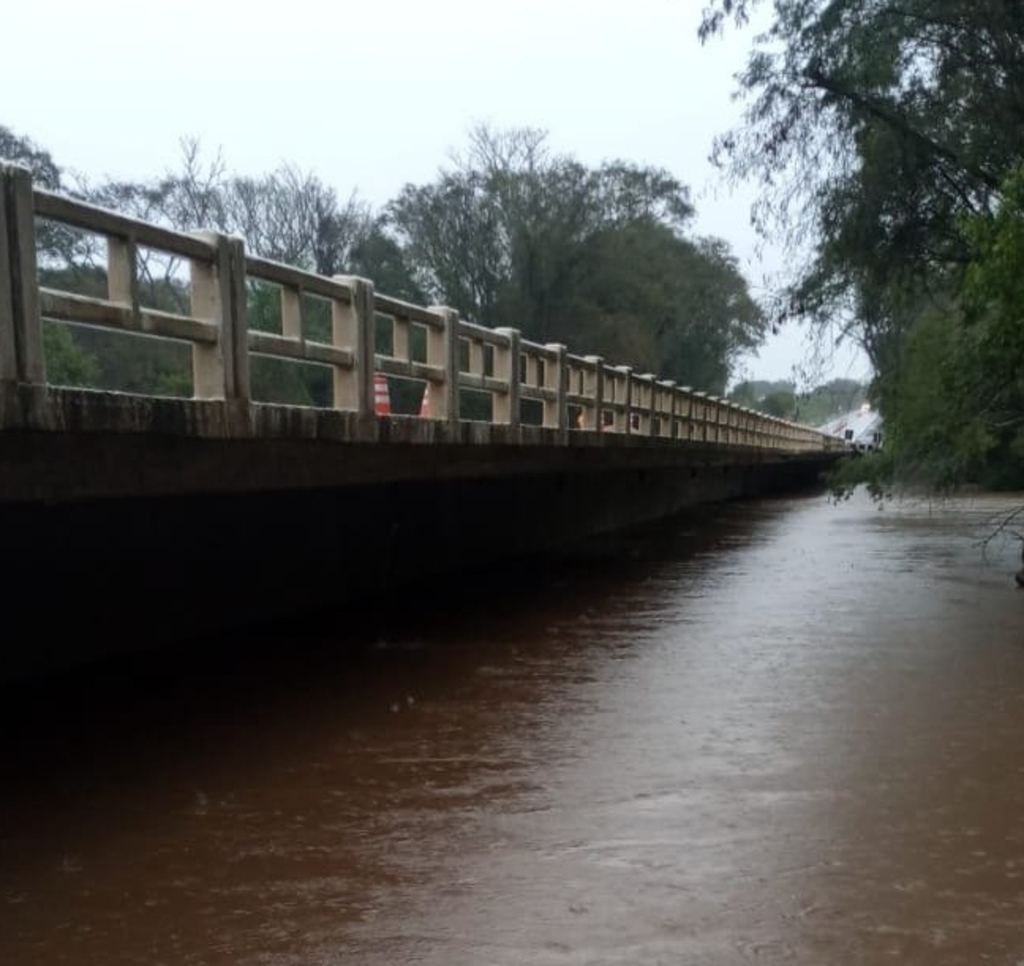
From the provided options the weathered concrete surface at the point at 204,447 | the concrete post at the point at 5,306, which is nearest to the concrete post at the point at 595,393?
the weathered concrete surface at the point at 204,447

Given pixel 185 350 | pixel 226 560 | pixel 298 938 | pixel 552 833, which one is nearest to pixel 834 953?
pixel 552 833

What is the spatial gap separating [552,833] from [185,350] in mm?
8219

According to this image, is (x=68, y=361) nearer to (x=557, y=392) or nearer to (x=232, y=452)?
(x=232, y=452)

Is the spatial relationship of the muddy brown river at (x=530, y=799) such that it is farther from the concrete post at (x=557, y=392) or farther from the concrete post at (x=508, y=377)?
the concrete post at (x=557, y=392)

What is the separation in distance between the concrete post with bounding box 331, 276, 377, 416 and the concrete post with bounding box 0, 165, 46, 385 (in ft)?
10.9

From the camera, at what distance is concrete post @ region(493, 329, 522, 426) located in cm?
1206

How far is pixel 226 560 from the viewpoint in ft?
30.6

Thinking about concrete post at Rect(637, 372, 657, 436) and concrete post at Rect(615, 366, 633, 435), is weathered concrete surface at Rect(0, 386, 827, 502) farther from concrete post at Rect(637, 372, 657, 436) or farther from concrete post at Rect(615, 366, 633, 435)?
concrete post at Rect(637, 372, 657, 436)

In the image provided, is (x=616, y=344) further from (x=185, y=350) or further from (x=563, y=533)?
(x=185, y=350)

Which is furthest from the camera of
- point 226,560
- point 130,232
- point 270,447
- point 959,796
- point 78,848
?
point 226,560

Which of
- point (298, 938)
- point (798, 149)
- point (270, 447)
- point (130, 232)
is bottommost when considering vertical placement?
point (298, 938)

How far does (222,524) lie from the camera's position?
913cm

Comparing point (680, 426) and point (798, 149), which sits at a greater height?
point (798, 149)

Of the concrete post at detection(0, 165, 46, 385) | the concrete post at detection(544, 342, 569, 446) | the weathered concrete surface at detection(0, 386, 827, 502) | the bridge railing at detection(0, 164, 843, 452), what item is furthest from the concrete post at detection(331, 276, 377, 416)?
the concrete post at detection(544, 342, 569, 446)
